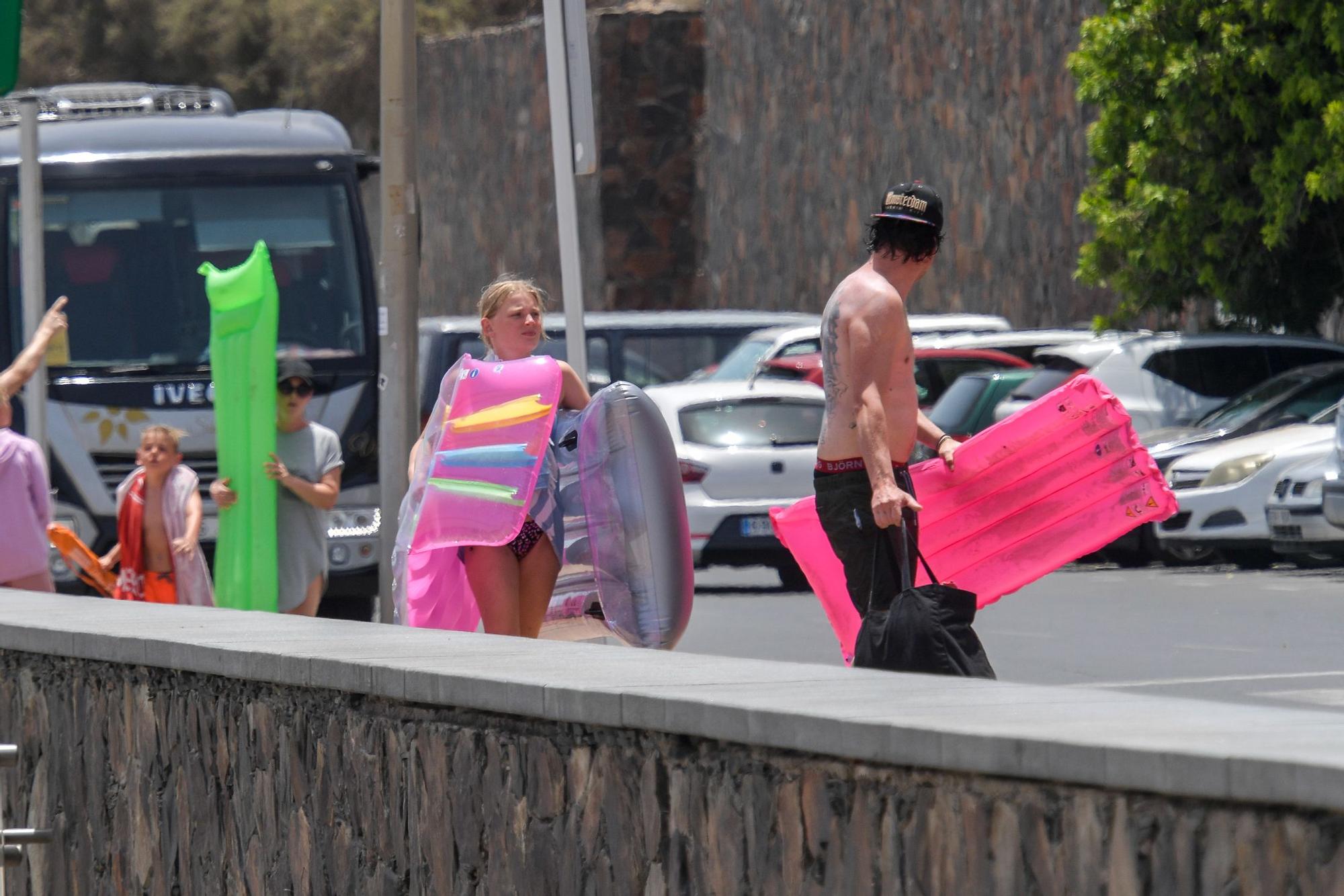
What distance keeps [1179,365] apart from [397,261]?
893 cm

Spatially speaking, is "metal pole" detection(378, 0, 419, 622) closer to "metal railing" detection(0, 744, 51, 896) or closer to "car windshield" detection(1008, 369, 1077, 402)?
"metal railing" detection(0, 744, 51, 896)

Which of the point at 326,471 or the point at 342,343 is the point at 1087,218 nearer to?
the point at 342,343

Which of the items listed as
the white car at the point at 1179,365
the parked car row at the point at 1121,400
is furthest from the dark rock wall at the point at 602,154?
the white car at the point at 1179,365

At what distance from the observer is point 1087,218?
2405 centimetres

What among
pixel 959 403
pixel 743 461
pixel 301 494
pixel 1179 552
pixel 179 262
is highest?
pixel 179 262

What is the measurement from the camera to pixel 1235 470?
658 inches

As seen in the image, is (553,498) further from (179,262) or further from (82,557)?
(179,262)

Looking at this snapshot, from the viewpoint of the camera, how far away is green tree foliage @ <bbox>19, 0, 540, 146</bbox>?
53.5 m

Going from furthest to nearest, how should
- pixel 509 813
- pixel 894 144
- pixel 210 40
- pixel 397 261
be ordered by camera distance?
pixel 210 40 < pixel 894 144 < pixel 397 261 < pixel 509 813

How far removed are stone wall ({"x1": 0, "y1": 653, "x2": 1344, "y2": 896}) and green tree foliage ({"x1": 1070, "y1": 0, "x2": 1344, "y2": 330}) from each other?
16397mm

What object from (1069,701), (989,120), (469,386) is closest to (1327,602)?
(469,386)

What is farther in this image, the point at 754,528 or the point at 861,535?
the point at 754,528

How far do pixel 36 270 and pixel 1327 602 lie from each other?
24.4 feet

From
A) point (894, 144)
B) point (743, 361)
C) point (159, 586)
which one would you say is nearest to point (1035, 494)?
point (159, 586)
